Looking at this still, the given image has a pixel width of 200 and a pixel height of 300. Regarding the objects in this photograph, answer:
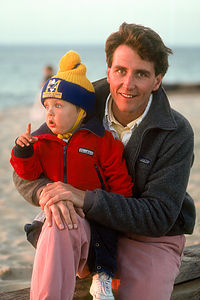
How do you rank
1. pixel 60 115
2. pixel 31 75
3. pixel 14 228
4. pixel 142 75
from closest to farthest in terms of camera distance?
1. pixel 60 115
2. pixel 142 75
3. pixel 14 228
4. pixel 31 75

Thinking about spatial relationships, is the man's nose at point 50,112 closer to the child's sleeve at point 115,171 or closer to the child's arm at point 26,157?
the child's arm at point 26,157

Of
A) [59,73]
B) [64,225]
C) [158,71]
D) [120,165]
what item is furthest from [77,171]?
[158,71]

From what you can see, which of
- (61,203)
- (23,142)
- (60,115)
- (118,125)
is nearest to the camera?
(61,203)

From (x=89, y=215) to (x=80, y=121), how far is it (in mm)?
633

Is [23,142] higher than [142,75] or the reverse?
the reverse

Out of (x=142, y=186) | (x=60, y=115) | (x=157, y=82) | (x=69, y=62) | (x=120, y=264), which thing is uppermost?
(x=69, y=62)

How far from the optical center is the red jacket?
262 cm

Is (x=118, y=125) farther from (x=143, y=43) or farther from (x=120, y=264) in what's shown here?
(x=120, y=264)

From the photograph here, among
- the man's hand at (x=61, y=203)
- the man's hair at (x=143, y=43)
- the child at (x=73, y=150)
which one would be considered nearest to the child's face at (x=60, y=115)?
the child at (x=73, y=150)

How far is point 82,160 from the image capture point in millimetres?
2615

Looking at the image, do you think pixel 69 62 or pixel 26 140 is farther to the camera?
pixel 69 62

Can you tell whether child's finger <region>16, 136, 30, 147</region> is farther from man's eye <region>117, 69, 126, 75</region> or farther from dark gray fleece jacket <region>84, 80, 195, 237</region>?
man's eye <region>117, 69, 126, 75</region>

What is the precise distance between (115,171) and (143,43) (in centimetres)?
78

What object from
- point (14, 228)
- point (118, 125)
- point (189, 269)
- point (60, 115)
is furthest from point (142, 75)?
point (14, 228)
